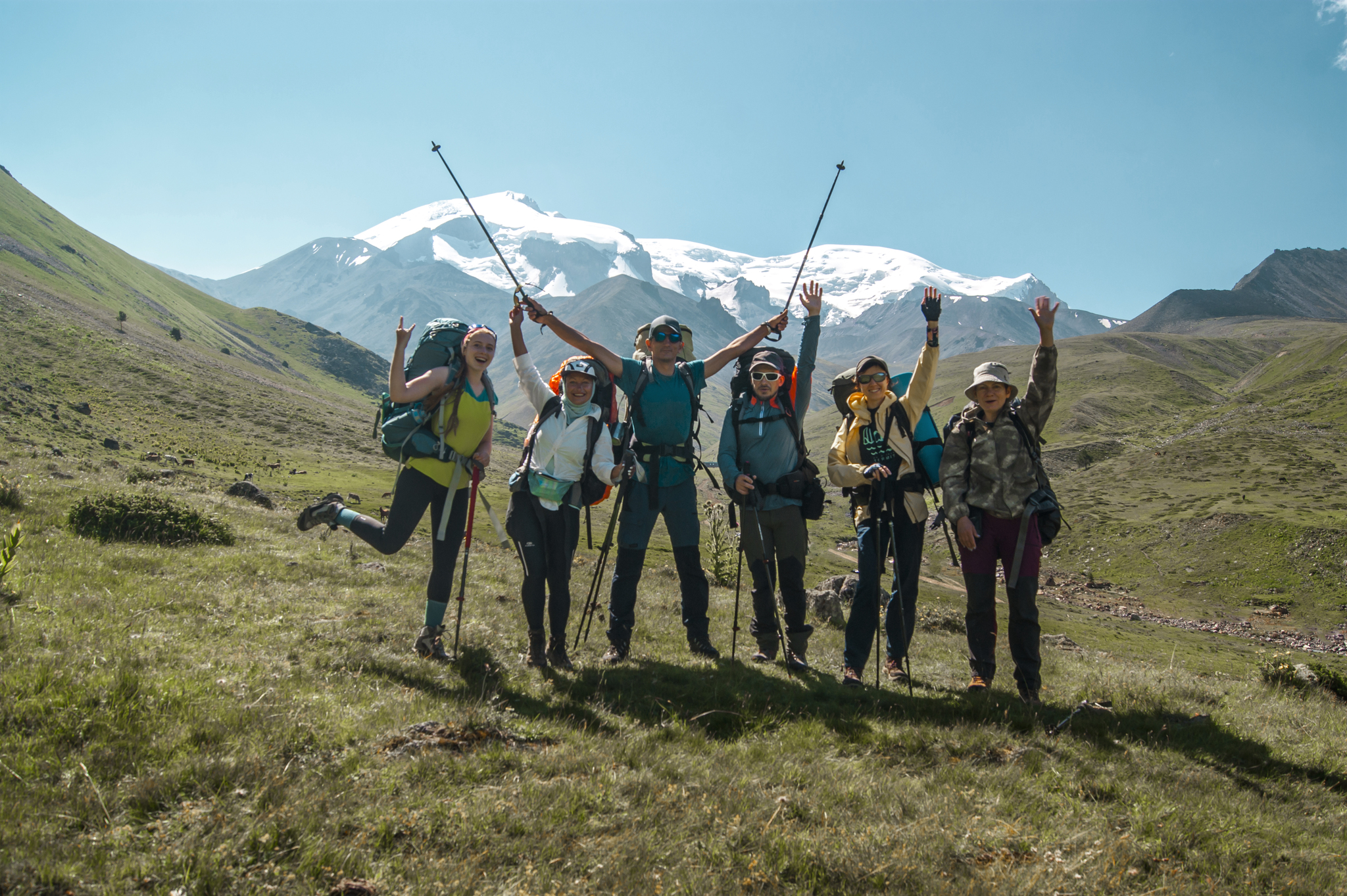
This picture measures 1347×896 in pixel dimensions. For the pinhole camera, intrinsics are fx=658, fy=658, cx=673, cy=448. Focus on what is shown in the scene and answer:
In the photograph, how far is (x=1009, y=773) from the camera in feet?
16.7

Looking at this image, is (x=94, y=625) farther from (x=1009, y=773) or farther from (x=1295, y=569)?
(x=1295, y=569)

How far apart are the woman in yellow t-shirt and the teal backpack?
7 centimetres

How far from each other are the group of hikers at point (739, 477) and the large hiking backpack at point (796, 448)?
0.03 metres

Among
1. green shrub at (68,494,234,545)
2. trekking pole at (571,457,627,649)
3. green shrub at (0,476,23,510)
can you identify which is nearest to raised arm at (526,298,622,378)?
trekking pole at (571,457,627,649)

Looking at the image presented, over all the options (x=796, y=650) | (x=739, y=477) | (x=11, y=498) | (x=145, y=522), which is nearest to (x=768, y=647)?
(x=796, y=650)

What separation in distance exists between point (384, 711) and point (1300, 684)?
1297 cm

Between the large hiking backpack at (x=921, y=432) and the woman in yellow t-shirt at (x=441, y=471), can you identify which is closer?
the woman in yellow t-shirt at (x=441, y=471)

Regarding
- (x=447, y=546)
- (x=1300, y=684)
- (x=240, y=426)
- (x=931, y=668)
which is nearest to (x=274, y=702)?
(x=447, y=546)

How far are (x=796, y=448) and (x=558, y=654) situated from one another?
3741 millimetres

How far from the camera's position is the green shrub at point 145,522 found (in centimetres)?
1145

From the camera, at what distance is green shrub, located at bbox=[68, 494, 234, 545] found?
1145 cm

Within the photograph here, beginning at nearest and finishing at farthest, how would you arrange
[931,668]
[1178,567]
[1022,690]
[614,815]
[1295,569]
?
[614,815] < [1022,690] < [931,668] < [1295,569] < [1178,567]

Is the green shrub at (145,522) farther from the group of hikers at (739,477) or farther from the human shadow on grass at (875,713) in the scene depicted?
the human shadow on grass at (875,713)

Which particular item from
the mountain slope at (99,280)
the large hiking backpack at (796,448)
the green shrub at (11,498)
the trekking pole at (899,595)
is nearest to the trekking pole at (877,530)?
the trekking pole at (899,595)
